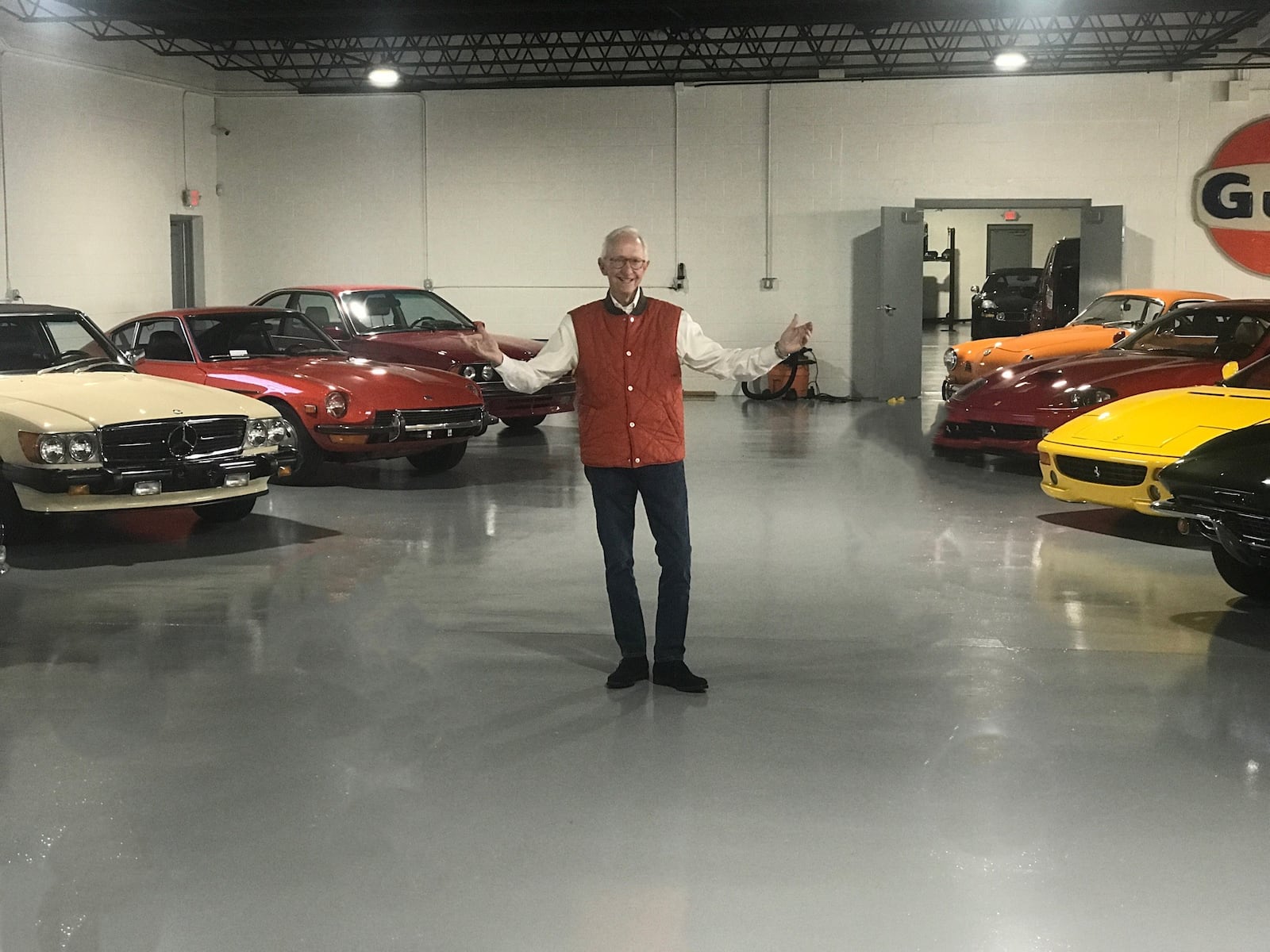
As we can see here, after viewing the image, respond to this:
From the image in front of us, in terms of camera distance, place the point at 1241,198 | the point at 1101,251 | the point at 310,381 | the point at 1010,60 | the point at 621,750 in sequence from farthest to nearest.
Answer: the point at 1241,198, the point at 1101,251, the point at 1010,60, the point at 310,381, the point at 621,750

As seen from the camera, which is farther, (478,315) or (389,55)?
(478,315)

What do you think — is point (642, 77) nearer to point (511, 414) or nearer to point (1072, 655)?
point (511, 414)

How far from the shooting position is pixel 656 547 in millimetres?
4461

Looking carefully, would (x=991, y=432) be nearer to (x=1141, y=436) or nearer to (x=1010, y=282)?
(x=1141, y=436)

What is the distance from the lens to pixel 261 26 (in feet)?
51.1

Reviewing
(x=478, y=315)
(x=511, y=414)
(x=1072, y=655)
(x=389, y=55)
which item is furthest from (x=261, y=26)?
(x=1072, y=655)

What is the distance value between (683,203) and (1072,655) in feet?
45.7

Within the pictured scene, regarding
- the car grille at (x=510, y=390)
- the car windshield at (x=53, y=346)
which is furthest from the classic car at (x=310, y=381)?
the car grille at (x=510, y=390)

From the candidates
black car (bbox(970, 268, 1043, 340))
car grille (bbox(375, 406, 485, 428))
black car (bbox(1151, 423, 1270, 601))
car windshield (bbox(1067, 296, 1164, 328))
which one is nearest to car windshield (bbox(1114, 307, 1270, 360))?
car windshield (bbox(1067, 296, 1164, 328))

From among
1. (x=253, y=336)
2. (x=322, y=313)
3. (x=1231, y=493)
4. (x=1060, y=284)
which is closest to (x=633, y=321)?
(x=1231, y=493)

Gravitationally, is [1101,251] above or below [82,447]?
above

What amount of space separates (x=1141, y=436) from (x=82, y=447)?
5.35 meters

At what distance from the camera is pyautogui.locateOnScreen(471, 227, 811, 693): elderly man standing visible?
4.40 meters

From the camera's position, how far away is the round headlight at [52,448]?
21.7 feet
